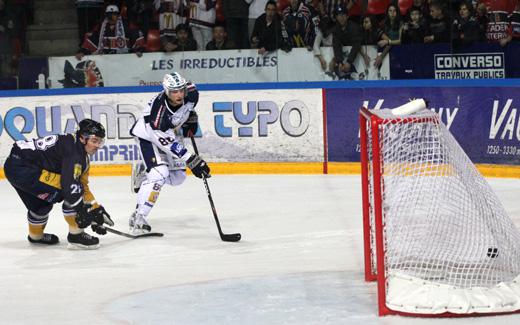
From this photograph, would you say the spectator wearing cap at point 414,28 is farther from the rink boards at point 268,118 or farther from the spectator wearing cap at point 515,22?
the spectator wearing cap at point 515,22

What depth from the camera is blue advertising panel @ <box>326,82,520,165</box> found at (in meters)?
10.8

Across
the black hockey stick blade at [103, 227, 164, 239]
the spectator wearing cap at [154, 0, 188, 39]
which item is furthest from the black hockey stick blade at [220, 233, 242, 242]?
the spectator wearing cap at [154, 0, 188, 39]

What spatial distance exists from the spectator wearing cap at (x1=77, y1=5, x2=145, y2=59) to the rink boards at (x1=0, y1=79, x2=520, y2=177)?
0.67 metres

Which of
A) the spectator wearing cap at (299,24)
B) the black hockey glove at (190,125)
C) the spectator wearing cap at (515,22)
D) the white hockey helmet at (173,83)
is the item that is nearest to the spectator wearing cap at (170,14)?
the spectator wearing cap at (299,24)

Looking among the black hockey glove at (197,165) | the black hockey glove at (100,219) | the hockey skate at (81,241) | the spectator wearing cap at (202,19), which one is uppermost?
the spectator wearing cap at (202,19)

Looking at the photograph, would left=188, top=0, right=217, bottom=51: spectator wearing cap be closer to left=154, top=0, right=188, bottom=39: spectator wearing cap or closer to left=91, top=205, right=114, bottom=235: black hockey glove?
left=154, top=0, right=188, bottom=39: spectator wearing cap

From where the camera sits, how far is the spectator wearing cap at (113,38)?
12.7m

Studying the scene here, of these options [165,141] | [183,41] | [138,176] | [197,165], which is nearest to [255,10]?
[183,41]

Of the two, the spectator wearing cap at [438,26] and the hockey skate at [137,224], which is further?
the spectator wearing cap at [438,26]

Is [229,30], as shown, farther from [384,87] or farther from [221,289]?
[221,289]

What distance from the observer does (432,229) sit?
7000 millimetres

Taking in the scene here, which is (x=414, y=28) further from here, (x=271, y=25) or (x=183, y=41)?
(x=183, y=41)

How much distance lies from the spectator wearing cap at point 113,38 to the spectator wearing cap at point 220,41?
0.87m

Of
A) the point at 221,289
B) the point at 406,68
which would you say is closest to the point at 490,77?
the point at 406,68
